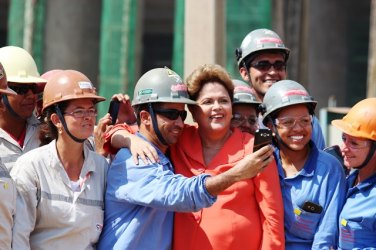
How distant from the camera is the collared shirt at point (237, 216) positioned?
524cm

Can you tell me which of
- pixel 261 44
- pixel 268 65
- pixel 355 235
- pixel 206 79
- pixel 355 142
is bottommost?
pixel 355 235

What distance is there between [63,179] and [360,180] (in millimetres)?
1780

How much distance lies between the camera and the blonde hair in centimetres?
554

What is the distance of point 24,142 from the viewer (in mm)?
6023

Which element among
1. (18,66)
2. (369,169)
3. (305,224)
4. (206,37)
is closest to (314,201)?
(305,224)

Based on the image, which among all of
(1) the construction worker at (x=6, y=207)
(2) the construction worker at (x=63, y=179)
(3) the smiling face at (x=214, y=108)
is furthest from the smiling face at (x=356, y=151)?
(1) the construction worker at (x=6, y=207)

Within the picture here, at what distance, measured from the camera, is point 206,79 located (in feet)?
18.2

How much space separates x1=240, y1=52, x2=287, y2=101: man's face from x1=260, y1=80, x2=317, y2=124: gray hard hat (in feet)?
2.58

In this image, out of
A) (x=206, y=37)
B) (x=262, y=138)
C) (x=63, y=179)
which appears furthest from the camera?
(x=206, y=37)

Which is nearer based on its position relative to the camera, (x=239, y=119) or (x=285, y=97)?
(x=285, y=97)

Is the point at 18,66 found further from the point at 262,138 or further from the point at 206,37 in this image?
the point at 206,37

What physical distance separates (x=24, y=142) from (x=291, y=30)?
32.3 feet

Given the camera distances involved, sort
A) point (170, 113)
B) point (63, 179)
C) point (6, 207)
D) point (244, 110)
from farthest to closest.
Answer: point (244, 110) < point (170, 113) < point (63, 179) < point (6, 207)

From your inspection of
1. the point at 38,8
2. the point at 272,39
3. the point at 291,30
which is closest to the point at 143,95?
the point at 272,39
